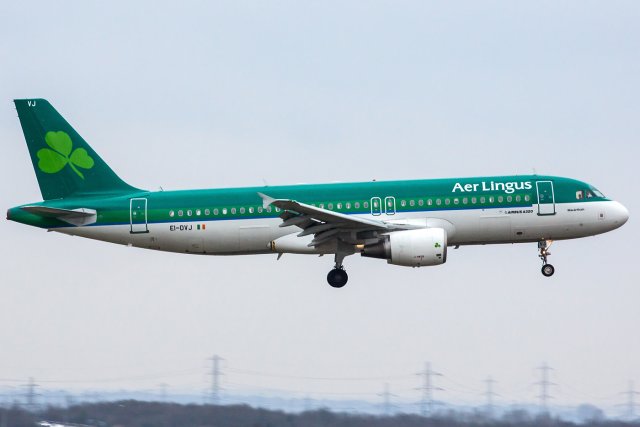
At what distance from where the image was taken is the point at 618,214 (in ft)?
177

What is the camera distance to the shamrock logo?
183 feet

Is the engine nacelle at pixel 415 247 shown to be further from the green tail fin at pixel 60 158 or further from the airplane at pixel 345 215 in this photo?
the green tail fin at pixel 60 158

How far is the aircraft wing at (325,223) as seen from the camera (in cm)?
4938

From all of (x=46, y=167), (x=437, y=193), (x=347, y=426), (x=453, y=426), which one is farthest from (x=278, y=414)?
(x=46, y=167)

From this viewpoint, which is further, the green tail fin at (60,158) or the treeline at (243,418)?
the green tail fin at (60,158)

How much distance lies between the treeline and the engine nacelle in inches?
291

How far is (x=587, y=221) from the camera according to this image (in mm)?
53375

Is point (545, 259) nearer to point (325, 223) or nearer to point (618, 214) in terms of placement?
point (618, 214)

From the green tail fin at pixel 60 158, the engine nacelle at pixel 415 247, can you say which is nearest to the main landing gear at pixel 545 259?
the engine nacelle at pixel 415 247

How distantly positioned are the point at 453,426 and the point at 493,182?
10.7 meters

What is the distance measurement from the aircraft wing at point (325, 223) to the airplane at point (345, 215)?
0.22 ft

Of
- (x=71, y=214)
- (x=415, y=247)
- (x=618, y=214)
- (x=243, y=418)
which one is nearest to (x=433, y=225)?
(x=415, y=247)

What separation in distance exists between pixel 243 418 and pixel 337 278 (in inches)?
284

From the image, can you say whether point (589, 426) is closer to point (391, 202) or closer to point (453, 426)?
point (453, 426)
